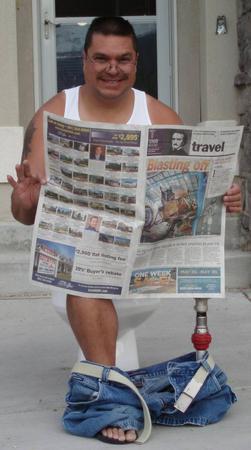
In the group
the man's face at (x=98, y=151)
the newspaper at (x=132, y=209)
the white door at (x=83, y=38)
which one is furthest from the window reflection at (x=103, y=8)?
the man's face at (x=98, y=151)

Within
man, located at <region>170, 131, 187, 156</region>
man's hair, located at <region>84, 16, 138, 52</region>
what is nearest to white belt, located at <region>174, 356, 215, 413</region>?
man, located at <region>170, 131, 187, 156</region>

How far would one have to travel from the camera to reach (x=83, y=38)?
7047 mm

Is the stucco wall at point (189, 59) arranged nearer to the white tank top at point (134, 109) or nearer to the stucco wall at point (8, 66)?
the stucco wall at point (8, 66)

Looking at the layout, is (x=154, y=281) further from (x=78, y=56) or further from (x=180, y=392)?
(x=78, y=56)

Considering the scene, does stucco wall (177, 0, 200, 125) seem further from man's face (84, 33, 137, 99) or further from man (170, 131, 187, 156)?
man (170, 131, 187, 156)

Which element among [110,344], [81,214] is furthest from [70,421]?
[81,214]

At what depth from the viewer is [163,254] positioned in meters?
3.45

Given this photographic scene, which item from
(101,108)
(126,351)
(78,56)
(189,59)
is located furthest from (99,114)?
(78,56)

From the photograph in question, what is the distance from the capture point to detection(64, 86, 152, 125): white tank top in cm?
365

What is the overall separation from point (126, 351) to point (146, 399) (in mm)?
347

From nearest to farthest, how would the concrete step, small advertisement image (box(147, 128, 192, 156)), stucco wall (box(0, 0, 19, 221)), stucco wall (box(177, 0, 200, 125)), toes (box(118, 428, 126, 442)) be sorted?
small advertisement image (box(147, 128, 192, 156)), toes (box(118, 428, 126, 442)), the concrete step, stucco wall (box(0, 0, 19, 221)), stucco wall (box(177, 0, 200, 125))

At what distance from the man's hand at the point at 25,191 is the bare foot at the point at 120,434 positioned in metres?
0.85

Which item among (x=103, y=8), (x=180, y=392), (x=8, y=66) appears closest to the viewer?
(x=180, y=392)

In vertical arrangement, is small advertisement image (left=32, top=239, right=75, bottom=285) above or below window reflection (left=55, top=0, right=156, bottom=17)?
below
